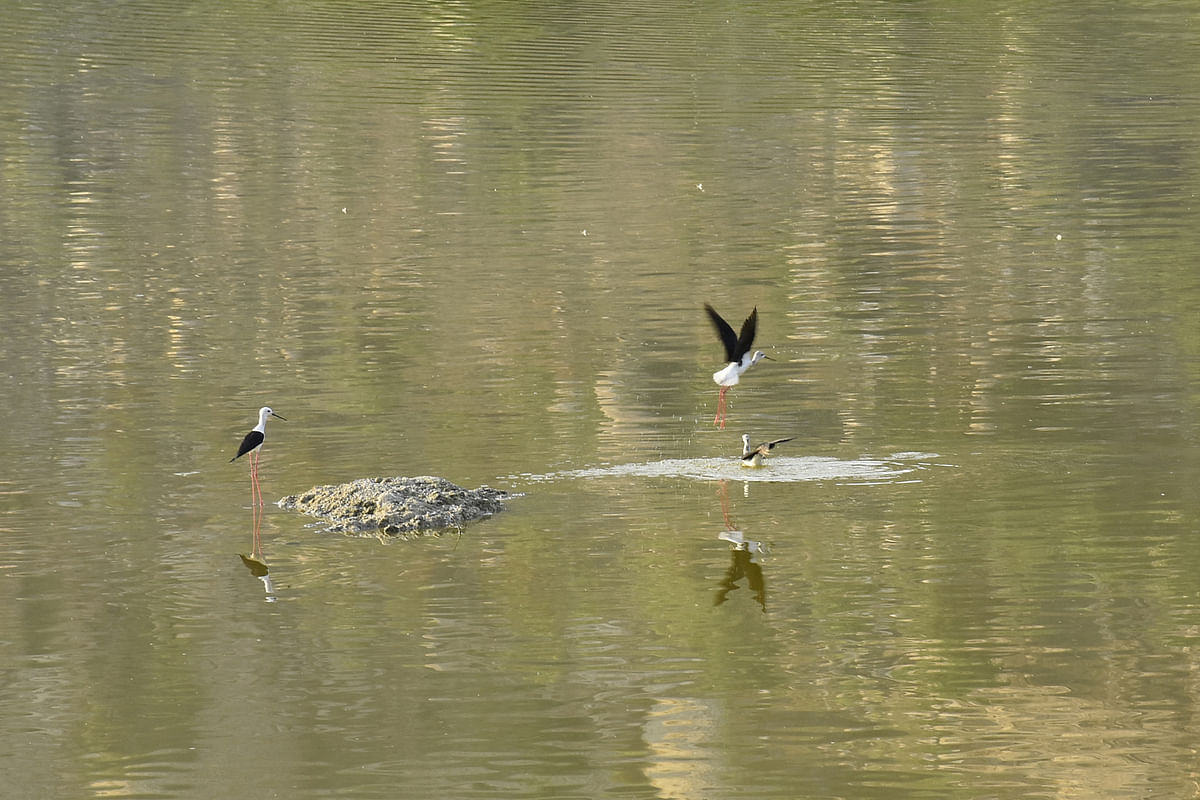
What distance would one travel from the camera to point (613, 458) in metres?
15.4

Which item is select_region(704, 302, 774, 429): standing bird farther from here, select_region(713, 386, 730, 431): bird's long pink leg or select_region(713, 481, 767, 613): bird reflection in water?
select_region(713, 481, 767, 613): bird reflection in water

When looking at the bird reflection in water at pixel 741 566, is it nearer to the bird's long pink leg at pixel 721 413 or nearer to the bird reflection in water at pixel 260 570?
the bird's long pink leg at pixel 721 413

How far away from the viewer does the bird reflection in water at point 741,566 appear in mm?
12164

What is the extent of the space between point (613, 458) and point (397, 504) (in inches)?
85.4

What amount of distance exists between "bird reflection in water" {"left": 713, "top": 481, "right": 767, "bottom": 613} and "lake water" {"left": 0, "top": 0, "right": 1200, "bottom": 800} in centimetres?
4

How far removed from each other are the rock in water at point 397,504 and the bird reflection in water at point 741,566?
176 centimetres

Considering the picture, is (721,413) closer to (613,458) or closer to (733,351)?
(733,351)

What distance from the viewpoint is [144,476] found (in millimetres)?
15414

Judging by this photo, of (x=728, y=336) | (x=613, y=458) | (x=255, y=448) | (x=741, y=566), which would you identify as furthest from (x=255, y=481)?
(x=741, y=566)

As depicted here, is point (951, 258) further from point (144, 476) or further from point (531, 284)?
point (144, 476)

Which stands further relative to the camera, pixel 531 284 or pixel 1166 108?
pixel 1166 108

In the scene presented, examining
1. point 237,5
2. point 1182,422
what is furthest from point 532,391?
point 237,5

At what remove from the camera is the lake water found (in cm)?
999

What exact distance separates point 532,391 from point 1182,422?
5654 mm
